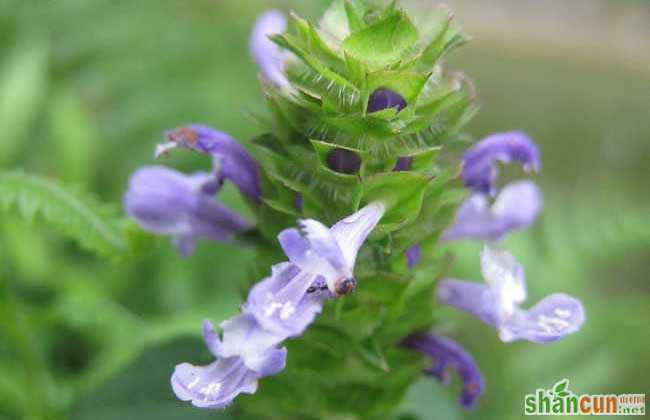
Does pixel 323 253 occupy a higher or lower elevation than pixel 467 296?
lower

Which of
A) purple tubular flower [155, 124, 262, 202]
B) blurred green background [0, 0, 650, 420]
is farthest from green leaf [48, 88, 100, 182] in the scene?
purple tubular flower [155, 124, 262, 202]

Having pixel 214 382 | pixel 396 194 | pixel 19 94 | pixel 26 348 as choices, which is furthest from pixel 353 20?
pixel 19 94

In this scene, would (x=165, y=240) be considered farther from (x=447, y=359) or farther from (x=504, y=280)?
(x=504, y=280)

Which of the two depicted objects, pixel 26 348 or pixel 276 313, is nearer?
pixel 276 313

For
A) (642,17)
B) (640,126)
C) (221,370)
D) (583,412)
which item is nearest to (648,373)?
(583,412)

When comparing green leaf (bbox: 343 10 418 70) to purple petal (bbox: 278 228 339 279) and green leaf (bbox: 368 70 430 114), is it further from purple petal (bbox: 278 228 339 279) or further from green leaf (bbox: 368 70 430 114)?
purple petal (bbox: 278 228 339 279)

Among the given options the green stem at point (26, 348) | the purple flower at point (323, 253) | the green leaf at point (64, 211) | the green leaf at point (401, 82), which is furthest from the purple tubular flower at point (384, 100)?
the green stem at point (26, 348)
